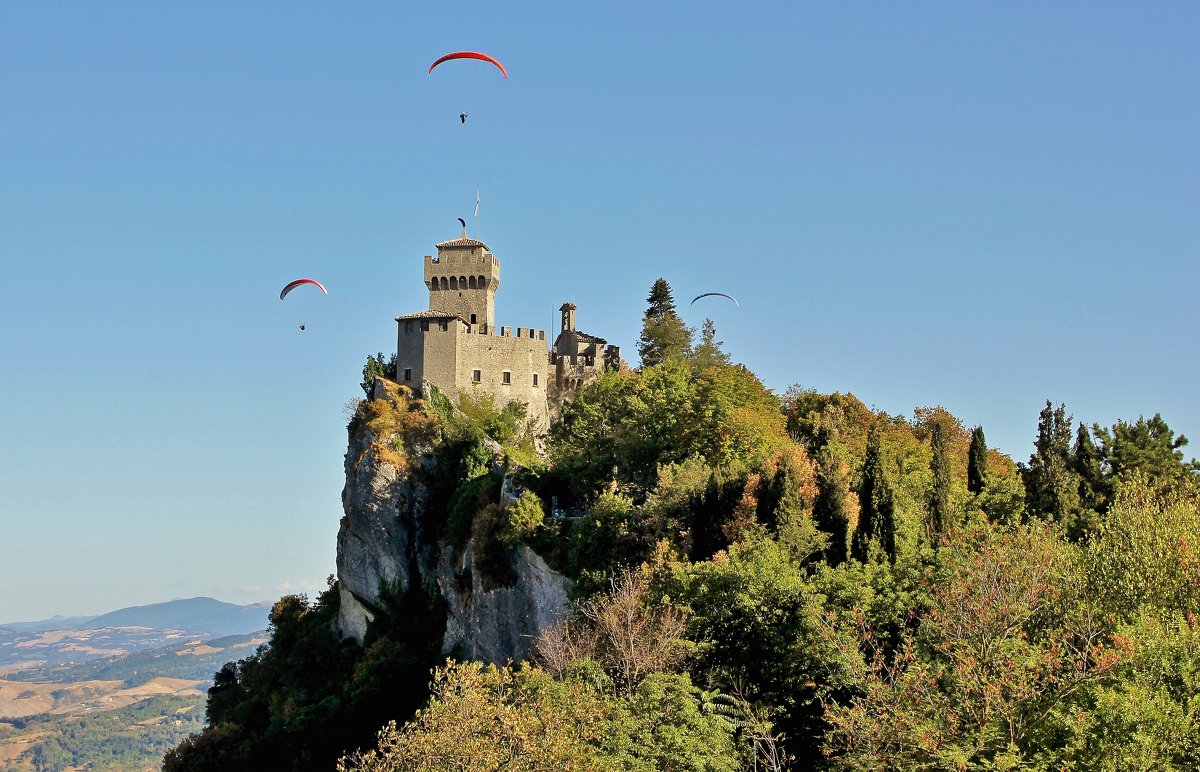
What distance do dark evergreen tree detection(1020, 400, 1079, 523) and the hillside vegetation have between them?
5.1 inches

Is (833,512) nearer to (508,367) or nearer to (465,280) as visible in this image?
(508,367)

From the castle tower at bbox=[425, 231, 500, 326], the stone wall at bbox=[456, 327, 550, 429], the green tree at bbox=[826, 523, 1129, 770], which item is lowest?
the green tree at bbox=[826, 523, 1129, 770]

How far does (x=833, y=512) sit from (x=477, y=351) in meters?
34.4

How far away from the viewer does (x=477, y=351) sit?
72.2 metres

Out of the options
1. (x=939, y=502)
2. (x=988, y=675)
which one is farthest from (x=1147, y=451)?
(x=988, y=675)

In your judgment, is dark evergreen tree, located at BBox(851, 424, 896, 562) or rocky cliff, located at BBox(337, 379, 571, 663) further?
rocky cliff, located at BBox(337, 379, 571, 663)

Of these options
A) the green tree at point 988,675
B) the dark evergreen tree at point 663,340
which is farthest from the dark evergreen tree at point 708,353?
the green tree at point 988,675

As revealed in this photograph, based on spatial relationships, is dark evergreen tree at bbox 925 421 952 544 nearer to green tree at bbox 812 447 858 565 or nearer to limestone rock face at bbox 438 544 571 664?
green tree at bbox 812 447 858 565

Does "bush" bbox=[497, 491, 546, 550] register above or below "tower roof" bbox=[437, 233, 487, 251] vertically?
below

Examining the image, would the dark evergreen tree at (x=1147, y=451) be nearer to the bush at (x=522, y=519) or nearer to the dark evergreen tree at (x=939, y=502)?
the dark evergreen tree at (x=939, y=502)

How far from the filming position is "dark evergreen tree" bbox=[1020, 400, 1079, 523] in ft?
152

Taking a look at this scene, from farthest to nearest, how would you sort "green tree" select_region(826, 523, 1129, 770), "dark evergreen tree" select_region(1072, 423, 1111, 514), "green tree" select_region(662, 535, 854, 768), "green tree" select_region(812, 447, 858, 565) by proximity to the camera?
1. "dark evergreen tree" select_region(1072, 423, 1111, 514)
2. "green tree" select_region(812, 447, 858, 565)
3. "green tree" select_region(662, 535, 854, 768)
4. "green tree" select_region(826, 523, 1129, 770)

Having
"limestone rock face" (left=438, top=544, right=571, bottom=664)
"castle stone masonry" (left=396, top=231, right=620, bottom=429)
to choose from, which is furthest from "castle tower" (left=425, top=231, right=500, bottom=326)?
"limestone rock face" (left=438, top=544, right=571, bottom=664)

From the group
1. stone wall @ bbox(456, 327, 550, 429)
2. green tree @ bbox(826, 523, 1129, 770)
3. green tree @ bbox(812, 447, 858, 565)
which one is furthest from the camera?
stone wall @ bbox(456, 327, 550, 429)
